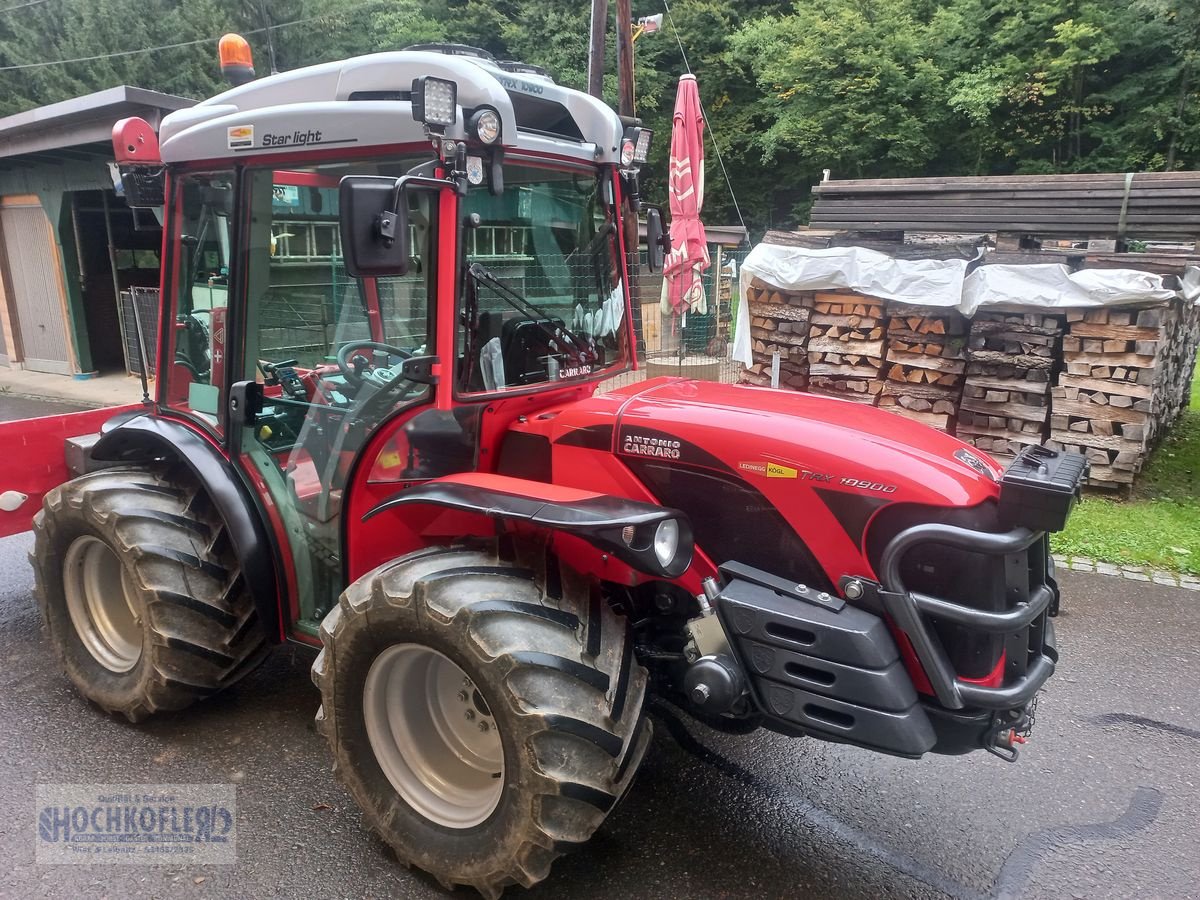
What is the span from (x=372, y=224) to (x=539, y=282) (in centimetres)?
78

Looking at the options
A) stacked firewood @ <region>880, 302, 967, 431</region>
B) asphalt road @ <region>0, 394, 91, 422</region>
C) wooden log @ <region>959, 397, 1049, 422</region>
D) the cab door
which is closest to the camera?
the cab door

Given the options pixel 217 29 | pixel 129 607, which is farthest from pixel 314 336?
pixel 217 29

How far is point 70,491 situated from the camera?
11.5 feet

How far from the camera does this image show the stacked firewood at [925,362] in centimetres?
784

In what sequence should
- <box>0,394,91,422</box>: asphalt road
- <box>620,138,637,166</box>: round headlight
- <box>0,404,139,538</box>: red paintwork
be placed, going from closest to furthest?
<box>620,138,637,166</box>: round headlight
<box>0,404,139,538</box>: red paintwork
<box>0,394,91,422</box>: asphalt road

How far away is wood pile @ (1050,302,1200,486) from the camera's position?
6895 millimetres

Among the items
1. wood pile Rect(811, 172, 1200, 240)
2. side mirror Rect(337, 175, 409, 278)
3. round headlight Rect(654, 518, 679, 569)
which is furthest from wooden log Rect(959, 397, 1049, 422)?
side mirror Rect(337, 175, 409, 278)

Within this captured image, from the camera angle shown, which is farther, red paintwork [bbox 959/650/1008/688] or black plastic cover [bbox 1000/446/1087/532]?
red paintwork [bbox 959/650/1008/688]

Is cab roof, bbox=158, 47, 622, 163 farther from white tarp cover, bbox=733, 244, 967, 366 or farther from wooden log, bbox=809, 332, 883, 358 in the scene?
wooden log, bbox=809, 332, 883, 358

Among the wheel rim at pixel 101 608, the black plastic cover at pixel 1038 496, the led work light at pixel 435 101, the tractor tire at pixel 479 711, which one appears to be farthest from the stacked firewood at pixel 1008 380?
the wheel rim at pixel 101 608

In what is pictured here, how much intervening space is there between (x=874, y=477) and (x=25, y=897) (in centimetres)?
294

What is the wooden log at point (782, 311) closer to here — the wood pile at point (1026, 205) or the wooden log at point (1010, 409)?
the wooden log at point (1010, 409)

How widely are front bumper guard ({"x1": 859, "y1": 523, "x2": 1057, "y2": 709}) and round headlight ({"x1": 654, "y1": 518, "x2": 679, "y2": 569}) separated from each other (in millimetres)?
591

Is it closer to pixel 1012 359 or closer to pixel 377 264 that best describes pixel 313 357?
pixel 377 264
